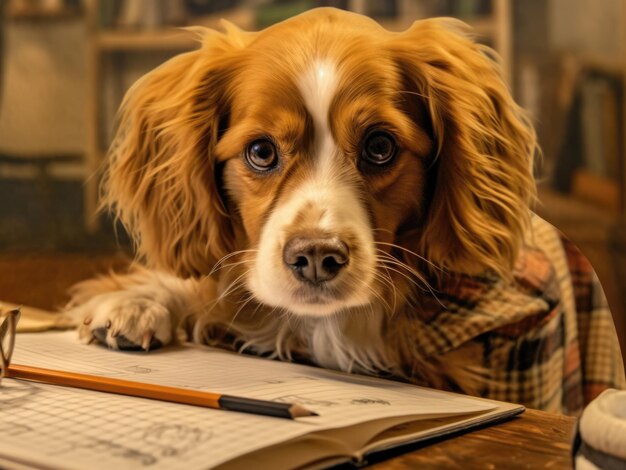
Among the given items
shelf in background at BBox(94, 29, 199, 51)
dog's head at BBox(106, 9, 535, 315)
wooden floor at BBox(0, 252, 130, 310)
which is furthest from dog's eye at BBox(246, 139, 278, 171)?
shelf in background at BBox(94, 29, 199, 51)

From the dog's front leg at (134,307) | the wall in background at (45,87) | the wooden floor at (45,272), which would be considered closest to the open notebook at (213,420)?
the dog's front leg at (134,307)

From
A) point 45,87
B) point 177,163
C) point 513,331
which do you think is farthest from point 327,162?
point 45,87

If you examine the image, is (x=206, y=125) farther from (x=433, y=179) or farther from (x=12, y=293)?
(x=12, y=293)

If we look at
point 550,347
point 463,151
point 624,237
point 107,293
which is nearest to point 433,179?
point 463,151

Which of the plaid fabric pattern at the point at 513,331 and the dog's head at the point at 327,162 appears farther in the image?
the plaid fabric pattern at the point at 513,331

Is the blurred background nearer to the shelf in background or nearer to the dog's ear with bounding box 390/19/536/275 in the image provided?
the shelf in background

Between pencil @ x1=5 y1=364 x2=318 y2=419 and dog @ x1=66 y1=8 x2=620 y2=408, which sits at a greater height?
dog @ x1=66 y1=8 x2=620 y2=408

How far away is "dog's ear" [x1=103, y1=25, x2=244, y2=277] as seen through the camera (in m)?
1.23

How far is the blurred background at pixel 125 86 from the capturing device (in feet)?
7.91

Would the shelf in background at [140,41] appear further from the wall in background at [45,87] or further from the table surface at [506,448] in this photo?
the table surface at [506,448]

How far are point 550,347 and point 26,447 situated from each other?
2.71ft

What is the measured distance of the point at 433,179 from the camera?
1.19 meters

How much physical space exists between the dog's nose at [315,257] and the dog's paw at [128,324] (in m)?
0.24

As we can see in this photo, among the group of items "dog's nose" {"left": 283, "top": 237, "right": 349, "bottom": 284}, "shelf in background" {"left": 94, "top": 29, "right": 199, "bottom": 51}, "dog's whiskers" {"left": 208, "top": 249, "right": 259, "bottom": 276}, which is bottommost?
"dog's whiskers" {"left": 208, "top": 249, "right": 259, "bottom": 276}
